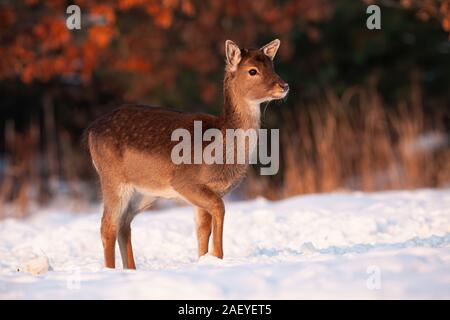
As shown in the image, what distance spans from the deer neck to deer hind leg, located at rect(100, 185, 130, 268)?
1188mm

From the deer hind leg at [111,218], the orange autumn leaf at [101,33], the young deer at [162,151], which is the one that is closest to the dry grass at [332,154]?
the orange autumn leaf at [101,33]

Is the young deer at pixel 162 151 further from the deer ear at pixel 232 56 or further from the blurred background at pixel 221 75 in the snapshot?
the blurred background at pixel 221 75

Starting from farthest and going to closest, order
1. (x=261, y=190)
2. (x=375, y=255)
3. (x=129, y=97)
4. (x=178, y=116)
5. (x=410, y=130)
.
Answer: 1. (x=129, y=97)
2. (x=261, y=190)
3. (x=410, y=130)
4. (x=178, y=116)
5. (x=375, y=255)

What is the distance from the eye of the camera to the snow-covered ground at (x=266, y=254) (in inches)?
214

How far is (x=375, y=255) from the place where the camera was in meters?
6.23

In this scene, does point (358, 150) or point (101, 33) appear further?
point (358, 150)

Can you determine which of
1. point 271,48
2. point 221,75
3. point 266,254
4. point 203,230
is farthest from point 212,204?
point 221,75

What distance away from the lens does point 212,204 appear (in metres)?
7.54

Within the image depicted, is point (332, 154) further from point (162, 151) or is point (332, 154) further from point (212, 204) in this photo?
point (212, 204)

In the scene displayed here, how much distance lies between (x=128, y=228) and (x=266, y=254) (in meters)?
1.35

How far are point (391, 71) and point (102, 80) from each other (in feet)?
25.0

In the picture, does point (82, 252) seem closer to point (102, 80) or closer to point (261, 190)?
point (261, 190)

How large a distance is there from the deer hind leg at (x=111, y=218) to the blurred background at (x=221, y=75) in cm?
695
